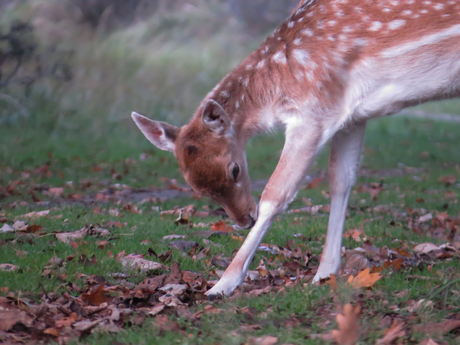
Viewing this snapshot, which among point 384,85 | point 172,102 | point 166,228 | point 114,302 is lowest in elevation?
point 172,102

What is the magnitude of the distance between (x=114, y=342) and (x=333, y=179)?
2170 mm

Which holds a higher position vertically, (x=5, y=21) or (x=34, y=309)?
(x=5, y=21)

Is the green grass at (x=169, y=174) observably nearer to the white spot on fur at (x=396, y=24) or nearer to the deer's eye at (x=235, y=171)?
the deer's eye at (x=235, y=171)

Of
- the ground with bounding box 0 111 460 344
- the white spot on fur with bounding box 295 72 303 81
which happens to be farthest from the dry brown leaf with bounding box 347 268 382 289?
the white spot on fur with bounding box 295 72 303 81

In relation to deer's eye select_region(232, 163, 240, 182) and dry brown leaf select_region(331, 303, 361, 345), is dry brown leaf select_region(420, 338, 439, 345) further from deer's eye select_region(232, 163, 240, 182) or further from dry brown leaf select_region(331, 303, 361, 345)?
deer's eye select_region(232, 163, 240, 182)

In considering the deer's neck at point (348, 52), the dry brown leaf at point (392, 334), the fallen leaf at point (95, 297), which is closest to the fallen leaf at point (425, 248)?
the deer's neck at point (348, 52)

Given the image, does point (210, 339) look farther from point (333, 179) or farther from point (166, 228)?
point (166, 228)

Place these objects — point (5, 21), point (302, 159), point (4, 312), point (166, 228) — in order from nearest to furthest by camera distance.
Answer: point (4, 312) → point (302, 159) → point (166, 228) → point (5, 21)

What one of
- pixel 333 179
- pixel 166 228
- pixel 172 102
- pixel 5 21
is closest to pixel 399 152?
pixel 172 102

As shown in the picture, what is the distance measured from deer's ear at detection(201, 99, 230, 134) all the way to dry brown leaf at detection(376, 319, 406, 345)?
80.7 inches

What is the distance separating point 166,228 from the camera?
6148 mm

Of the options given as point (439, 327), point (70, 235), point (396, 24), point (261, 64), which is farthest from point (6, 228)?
point (439, 327)

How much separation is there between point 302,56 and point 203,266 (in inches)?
70.4

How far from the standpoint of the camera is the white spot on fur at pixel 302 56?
13.8 ft
